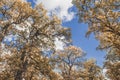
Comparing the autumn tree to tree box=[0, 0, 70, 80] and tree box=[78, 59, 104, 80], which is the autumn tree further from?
tree box=[78, 59, 104, 80]

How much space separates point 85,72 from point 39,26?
1947cm

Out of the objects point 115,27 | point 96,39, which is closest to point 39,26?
point 96,39

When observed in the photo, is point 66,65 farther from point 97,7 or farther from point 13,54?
point 97,7

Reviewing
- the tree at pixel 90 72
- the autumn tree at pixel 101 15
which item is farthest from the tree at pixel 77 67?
the autumn tree at pixel 101 15

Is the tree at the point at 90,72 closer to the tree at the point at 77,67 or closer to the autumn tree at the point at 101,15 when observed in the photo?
the tree at the point at 77,67

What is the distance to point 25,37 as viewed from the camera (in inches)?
1176

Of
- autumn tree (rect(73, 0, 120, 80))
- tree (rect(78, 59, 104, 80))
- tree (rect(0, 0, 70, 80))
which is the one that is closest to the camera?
autumn tree (rect(73, 0, 120, 80))

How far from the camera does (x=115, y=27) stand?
814 inches

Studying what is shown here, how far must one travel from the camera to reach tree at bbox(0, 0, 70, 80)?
28.2 meters

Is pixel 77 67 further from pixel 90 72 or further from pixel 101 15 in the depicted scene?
pixel 101 15

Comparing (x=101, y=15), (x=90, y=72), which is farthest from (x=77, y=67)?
(x=101, y=15)

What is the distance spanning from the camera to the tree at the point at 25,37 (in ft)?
92.5

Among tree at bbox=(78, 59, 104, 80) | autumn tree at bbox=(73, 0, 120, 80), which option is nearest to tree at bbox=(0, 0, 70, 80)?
autumn tree at bbox=(73, 0, 120, 80)

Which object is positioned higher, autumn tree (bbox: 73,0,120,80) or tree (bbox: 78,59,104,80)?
tree (bbox: 78,59,104,80)
